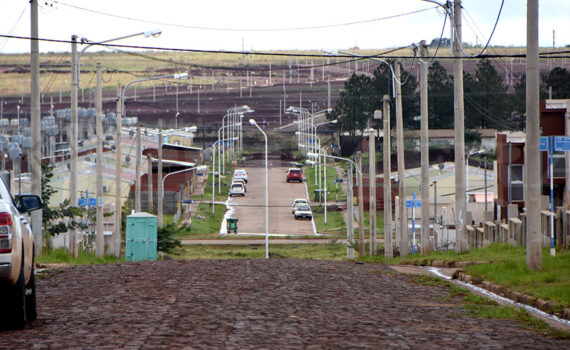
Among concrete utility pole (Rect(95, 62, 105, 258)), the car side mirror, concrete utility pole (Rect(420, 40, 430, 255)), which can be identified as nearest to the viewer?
the car side mirror

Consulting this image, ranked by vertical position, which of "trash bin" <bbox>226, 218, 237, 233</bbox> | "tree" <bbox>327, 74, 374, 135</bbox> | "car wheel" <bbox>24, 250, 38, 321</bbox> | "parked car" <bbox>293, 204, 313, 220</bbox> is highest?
"tree" <bbox>327, 74, 374, 135</bbox>

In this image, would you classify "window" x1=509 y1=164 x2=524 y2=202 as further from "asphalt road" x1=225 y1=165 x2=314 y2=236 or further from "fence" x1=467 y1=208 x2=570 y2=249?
"asphalt road" x1=225 y1=165 x2=314 y2=236

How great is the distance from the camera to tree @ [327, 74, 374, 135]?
406ft

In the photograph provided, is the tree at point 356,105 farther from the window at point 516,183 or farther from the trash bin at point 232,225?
the window at point 516,183

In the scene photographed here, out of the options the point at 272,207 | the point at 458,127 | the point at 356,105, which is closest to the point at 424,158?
the point at 458,127

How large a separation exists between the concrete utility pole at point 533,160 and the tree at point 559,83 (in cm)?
9227

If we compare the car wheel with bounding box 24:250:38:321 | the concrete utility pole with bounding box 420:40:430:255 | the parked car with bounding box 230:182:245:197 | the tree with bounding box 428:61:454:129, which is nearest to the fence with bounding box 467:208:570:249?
the concrete utility pole with bounding box 420:40:430:255

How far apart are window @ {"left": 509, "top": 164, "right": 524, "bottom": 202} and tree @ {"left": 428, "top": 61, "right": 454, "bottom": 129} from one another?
Result: 62.1 meters

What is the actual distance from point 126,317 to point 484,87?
11413 cm

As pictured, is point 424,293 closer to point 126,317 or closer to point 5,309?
point 126,317

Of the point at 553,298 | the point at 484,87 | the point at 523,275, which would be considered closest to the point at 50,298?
the point at 553,298

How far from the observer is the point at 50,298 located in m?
16.8

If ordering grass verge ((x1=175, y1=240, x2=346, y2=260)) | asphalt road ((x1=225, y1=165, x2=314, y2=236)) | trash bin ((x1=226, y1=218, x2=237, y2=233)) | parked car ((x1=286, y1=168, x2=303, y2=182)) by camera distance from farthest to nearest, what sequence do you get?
parked car ((x1=286, y1=168, x2=303, y2=182)) → asphalt road ((x1=225, y1=165, x2=314, y2=236)) → trash bin ((x1=226, y1=218, x2=237, y2=233)) → grass verge ((x1=175, y1=240, x2=346, y2=260))

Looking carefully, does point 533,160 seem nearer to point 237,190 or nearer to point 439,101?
point 237,190
